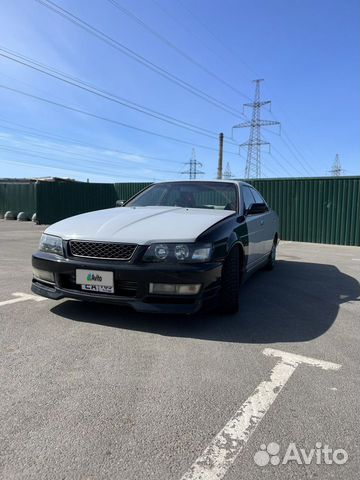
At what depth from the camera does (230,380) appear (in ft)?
8.98

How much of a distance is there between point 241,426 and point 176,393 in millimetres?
507

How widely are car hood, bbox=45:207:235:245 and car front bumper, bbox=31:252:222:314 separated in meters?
0.24

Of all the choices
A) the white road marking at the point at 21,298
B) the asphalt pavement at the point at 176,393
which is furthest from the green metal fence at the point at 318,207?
the white road marking at the point at 21,298

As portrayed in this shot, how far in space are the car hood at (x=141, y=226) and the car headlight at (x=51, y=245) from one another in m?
0.06

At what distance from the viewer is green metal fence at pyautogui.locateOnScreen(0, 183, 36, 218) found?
22.0 m

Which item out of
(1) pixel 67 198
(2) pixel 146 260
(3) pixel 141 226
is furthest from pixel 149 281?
(1) pixel 67 198

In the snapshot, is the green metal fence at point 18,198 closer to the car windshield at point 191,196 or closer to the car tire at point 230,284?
the car windshield at point 191,196

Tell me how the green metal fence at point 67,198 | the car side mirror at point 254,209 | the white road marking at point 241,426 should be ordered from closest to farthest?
the white road marking at point 241,426, the car side mirror at point 254,209, the green metal fence at point 67,198

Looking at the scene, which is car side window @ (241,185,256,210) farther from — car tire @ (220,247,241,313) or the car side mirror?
car tire @ (220,247,241,313)

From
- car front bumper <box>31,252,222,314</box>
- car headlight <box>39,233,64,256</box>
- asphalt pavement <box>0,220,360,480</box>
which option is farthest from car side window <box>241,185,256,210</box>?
car headlight <box>39,233,64,256</box>

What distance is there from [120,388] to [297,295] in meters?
3.38

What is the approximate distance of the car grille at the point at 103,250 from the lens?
3510 mm

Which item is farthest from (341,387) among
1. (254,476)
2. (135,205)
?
(135,205)

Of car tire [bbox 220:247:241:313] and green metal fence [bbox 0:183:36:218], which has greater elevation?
green metal fence [bbox 0:183:36:218]
